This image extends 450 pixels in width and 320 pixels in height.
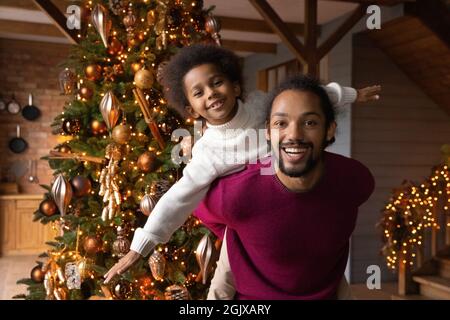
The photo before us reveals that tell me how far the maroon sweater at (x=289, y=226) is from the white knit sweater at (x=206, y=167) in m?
0.04

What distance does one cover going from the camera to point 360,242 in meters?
4.82

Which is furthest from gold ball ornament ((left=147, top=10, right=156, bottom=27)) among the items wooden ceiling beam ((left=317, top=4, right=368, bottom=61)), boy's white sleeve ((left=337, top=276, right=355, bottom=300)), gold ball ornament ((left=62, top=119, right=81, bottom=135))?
wooden ceiling beam ((left=317, top=4, right=368, bottom=61))

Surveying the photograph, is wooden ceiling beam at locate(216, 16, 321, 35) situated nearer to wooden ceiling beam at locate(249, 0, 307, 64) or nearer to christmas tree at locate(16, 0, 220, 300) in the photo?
wooden ceiling beam at locate(249, 0, 307, 64)

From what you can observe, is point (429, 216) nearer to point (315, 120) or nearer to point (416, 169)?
point (416, 169)

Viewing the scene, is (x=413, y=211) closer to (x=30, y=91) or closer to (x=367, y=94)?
(x=367, y=94)

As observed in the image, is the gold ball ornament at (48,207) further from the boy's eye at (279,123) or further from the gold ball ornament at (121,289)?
the boy's eye at (279,123)

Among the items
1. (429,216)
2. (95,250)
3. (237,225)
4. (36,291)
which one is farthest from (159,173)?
(429,216)

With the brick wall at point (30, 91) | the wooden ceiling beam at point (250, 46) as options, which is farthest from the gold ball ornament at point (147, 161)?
the brick wall at point (30, 91)

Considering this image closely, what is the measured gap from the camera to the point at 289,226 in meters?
0.97

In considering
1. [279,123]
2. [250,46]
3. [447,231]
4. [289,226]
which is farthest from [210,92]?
[250,46]

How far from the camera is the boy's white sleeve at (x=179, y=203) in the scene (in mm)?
1083

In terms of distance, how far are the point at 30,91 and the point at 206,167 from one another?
18.5 ft

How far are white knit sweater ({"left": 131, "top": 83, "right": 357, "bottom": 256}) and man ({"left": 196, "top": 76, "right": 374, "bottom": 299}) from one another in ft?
0.15

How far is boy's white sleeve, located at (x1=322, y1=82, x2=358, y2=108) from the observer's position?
104 cm
